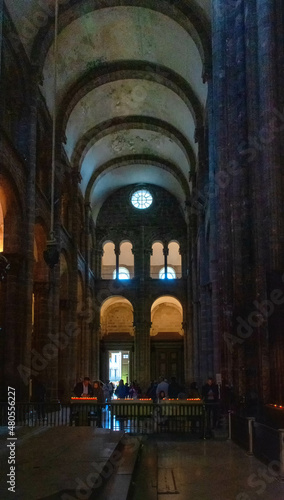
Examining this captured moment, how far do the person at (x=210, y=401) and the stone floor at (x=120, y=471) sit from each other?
2.76m

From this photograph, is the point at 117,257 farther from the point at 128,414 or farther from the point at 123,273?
the point at 128,414

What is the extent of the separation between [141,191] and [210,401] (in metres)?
26.9

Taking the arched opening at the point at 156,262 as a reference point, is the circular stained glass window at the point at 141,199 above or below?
above

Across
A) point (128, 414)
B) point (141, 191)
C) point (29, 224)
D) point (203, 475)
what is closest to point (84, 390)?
point (128, 414)

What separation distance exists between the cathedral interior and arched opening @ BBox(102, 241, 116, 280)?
11cm

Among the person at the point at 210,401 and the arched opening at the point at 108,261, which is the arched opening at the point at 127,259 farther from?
the person at the point at 210,401

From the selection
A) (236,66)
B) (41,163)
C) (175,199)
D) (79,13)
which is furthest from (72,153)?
(236,66)

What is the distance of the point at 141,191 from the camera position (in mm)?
40938

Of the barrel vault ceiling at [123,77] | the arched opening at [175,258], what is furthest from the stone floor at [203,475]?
the arched opening at [175,258]

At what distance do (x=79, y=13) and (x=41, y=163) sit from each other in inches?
247

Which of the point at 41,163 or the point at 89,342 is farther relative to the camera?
the point at 89,342

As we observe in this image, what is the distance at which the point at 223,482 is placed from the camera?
783 cm

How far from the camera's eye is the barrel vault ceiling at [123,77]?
842 inches

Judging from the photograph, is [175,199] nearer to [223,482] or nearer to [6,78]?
[6,78]
